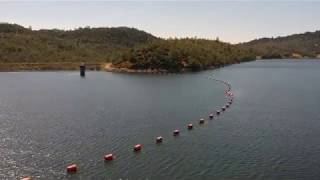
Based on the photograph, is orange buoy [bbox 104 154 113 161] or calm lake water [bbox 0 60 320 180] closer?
calm lake water [bbox 0 60 320 180]

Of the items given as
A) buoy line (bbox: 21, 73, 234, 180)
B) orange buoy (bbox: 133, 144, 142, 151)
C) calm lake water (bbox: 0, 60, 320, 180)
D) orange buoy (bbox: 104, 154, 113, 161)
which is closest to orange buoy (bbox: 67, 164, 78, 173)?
buoy line (bbox: 21, 73, 234, 180)

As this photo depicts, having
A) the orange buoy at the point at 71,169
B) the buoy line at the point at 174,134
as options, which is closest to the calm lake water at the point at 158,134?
the orange buoy at the point at 71,169

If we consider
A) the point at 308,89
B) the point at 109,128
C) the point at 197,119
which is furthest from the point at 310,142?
the point at 308,89

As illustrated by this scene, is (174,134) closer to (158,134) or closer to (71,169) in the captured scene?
(158,134)

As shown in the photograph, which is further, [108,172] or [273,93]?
[273,93]

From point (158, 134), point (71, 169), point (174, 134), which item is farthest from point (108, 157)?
point (174, 134)

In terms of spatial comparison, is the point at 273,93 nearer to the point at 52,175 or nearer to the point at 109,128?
the point at 109,128

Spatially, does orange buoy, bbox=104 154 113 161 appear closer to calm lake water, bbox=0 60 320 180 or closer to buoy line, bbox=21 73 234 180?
buoy line, bbox=21 73 234 180

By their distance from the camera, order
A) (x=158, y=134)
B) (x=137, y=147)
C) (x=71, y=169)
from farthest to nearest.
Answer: (x=158, y=134), (x=137, y=147), (x=71, y=169)
